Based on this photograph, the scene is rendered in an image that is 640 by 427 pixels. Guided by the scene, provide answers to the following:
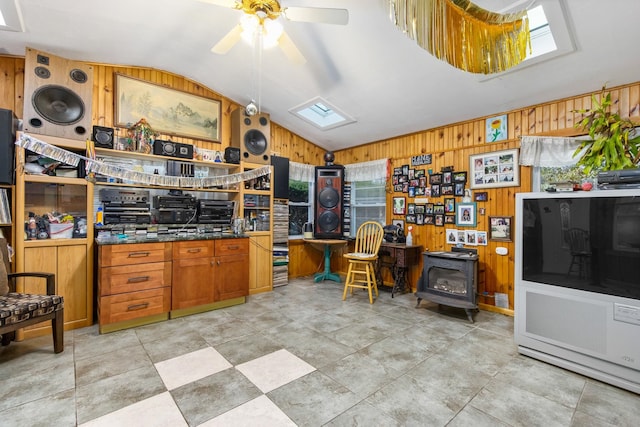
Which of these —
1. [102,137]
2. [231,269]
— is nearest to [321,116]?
[231,269]

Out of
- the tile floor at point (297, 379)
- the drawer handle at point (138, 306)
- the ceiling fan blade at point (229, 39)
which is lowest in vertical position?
the tile floor at point (297, 379)

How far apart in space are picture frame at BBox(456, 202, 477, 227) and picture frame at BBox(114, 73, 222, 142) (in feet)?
11.0

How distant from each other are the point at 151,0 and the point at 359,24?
5.67ft

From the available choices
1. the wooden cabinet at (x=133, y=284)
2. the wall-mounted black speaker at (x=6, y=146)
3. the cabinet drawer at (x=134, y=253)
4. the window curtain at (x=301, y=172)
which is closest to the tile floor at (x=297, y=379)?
the wooden cabinet at (x=133, y=284)

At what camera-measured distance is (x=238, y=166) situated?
3.83 meters

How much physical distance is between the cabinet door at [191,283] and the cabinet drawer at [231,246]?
15 cm

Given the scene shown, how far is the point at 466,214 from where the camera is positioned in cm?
362

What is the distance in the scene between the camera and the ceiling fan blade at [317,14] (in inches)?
75.1

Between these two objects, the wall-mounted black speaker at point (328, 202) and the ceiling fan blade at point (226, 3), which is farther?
the wall-mounted black speaker at point (328, 202)

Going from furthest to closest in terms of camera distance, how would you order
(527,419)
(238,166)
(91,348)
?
(238,166) < (91,348) < (527,419)

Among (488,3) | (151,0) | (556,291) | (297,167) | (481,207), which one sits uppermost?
(151,0)

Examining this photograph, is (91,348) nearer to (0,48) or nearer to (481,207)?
(0,48)

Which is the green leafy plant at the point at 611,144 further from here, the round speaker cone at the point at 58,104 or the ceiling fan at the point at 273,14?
the round speaker cone at the point at 58,104

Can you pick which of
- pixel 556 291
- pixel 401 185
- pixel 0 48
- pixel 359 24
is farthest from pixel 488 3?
pixel 0 48
